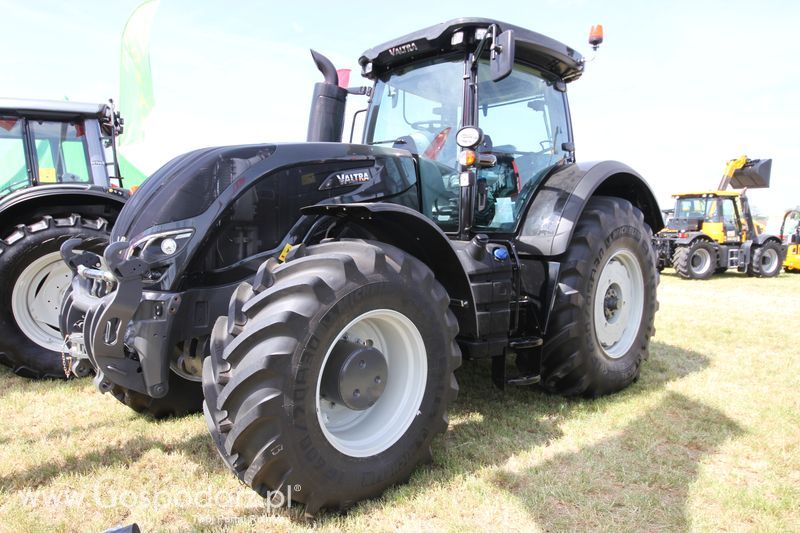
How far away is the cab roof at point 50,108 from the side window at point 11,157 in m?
0.12

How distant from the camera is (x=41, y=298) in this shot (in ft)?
14.4

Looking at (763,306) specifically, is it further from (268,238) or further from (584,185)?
(268,238)

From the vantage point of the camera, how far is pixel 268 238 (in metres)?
2.65

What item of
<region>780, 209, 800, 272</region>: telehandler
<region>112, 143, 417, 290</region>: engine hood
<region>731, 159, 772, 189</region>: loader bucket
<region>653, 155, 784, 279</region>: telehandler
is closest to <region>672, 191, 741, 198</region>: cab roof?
<region>653, 155, 784, 279</region>: telehandler

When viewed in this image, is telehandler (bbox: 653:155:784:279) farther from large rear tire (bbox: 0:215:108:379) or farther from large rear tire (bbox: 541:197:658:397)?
large rear tire (bbox: 0:215:108:379)

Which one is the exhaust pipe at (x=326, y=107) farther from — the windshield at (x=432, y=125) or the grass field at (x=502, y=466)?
the grass field at (x=502, y=466)

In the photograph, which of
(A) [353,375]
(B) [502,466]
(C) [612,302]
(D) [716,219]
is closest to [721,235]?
(D) [716,219]

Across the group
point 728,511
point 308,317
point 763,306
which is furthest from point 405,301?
point 763,306

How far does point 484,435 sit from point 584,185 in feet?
5.58

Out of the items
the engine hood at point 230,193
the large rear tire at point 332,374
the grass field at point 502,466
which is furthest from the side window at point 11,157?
the large rear tire at point 332,374

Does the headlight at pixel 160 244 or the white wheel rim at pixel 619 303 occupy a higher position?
the headlight at pixel 160 244

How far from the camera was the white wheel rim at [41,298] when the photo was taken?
14.0ft

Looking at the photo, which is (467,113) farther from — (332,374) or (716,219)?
(716,219)

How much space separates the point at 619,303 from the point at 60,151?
5278 millimetres
